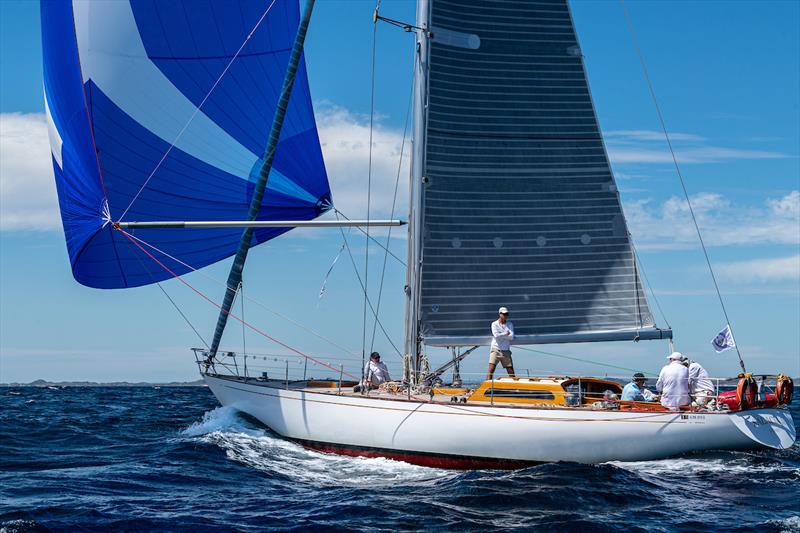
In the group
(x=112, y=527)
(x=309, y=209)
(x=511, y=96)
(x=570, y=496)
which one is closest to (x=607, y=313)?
(x=511, y=96)

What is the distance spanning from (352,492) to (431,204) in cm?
564

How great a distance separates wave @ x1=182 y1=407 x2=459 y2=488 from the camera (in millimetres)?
11688

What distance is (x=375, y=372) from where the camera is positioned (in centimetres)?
1523

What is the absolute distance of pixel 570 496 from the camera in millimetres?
10141

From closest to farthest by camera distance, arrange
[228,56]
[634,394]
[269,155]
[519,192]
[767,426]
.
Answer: [767,426] < [634,394] < [519,192] < [269,155] < [228,56]

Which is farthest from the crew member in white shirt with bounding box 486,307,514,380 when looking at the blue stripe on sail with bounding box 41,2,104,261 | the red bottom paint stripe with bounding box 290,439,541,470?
the blue stripe on sail with bounding box 41,2,104,261

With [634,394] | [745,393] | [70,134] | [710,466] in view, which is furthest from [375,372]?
[70,134]

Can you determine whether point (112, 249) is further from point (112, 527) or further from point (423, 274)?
point (112, 527)

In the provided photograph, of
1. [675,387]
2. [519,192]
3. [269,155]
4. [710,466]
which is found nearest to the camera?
[710,466]

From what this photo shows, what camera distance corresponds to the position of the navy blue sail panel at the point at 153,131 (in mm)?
15930

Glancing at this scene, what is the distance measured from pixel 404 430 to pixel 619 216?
18.7ft

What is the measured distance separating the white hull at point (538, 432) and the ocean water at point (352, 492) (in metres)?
0.28

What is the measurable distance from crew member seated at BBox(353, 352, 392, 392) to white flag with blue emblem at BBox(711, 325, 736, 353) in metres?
5.72

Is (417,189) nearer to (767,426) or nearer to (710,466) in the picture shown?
(710,466)
